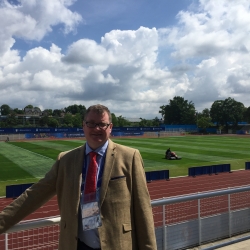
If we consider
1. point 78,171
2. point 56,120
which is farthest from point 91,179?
point 56,120

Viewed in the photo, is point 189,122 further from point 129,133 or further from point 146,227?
point 146,227

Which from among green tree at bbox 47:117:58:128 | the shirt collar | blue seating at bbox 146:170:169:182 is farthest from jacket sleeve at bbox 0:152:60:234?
green tree at bbox 47:117:58:128

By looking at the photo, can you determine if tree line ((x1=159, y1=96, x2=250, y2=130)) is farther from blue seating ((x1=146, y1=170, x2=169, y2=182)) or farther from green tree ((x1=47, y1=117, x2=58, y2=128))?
blue seating ((x1=146, y1=170, x2=169, y2=182))

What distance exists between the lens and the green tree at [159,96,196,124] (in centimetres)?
11344

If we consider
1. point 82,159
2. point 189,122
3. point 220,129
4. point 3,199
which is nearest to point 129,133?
point 220,129

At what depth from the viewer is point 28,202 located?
8.46 feet

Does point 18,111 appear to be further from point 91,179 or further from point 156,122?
point 91,179

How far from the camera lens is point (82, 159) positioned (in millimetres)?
2596

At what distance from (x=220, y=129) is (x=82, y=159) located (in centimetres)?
9844

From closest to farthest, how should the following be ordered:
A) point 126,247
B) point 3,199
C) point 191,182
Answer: point 126,247
point 3,199
point 191,182

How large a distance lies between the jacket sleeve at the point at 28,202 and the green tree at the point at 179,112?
4429 inches

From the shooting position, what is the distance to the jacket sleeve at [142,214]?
2.46 m

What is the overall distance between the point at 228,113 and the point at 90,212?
102915 millimetres

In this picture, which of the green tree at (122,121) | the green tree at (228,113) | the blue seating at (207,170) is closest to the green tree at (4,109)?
the green tree at (122,121)
